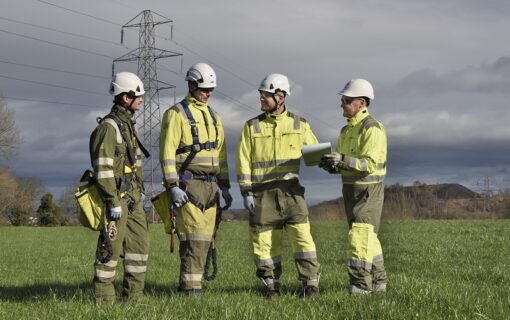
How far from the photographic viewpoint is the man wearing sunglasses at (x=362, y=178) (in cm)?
767

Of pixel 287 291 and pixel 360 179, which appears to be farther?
pixel 287 291

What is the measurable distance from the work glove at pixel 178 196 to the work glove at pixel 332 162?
1.68 m

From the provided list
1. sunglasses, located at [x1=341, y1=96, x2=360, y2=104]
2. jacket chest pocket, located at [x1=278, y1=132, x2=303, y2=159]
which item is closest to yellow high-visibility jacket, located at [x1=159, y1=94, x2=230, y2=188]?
jacket chest pocket, located at [x1=278, y1=132, x2=303, y2=159]

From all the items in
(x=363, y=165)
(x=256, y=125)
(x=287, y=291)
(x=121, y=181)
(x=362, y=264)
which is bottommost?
(x=287, y=291)

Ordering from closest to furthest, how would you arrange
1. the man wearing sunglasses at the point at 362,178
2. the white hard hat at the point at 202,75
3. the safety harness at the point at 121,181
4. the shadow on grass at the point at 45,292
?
1. the safety harness at the point at 121,181
2. the man wearing sunglasses at the point at 362,178
3. the white hard hat at the point at 202,75
4. the shadow on grass at the point at 45,292

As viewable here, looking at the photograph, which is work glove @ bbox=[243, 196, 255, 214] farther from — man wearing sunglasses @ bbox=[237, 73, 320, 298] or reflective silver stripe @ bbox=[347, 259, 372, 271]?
reflective silver stripe @ bbox=[347, 259, 372, 271]

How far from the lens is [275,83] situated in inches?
326

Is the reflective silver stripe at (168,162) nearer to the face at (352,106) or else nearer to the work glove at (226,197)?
the work glove at (226,197)

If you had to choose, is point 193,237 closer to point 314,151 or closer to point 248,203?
point 248,203

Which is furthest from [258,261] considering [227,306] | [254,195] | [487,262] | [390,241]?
[390,241]

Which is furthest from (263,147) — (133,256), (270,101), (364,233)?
(133,256)

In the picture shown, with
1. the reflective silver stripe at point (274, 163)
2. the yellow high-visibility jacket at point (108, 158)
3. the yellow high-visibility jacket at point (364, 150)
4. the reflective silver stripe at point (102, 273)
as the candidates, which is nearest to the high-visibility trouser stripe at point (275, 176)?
the reflective silver stripe at point (274, 163)

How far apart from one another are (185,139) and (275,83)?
53.4 inches

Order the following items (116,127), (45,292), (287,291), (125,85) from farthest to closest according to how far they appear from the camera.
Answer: (45,292)
(287,291)
(125,85)
(116,127)
